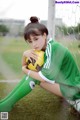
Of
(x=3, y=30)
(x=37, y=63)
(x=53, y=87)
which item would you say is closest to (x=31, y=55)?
(x=37, y=63)

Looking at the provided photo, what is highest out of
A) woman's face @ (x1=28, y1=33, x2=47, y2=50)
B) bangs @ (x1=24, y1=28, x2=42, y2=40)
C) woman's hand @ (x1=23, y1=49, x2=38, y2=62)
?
bangs @ (x1=24, y1=28, x2=42, y2=40)

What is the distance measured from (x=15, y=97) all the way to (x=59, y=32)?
1.67ft

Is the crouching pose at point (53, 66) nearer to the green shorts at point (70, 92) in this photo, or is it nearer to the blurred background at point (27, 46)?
the green shorts at point (70, 92)

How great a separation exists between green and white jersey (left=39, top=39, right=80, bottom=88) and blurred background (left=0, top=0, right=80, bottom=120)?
0.72 ft

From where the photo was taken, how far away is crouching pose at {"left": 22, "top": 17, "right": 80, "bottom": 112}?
1393 millimetres

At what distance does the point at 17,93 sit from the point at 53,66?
0.22 meters

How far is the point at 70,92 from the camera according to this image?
147 cm

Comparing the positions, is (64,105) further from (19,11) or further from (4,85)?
(19,11)

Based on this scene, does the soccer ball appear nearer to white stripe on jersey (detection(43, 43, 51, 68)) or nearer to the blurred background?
white stripe on jersey (detection(43, 43, 51, 68))

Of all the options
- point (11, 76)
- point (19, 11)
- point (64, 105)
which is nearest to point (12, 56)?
point (11, 76)

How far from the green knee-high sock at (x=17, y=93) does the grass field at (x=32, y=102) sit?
0.20 ft

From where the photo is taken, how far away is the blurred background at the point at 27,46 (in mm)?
1598

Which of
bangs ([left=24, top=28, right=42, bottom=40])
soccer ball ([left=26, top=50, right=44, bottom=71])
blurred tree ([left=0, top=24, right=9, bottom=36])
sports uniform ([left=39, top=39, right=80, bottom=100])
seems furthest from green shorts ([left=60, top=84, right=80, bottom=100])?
blurred tree ([left=0, top=24, right=9, bottom=36])

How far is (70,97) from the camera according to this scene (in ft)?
4.87
